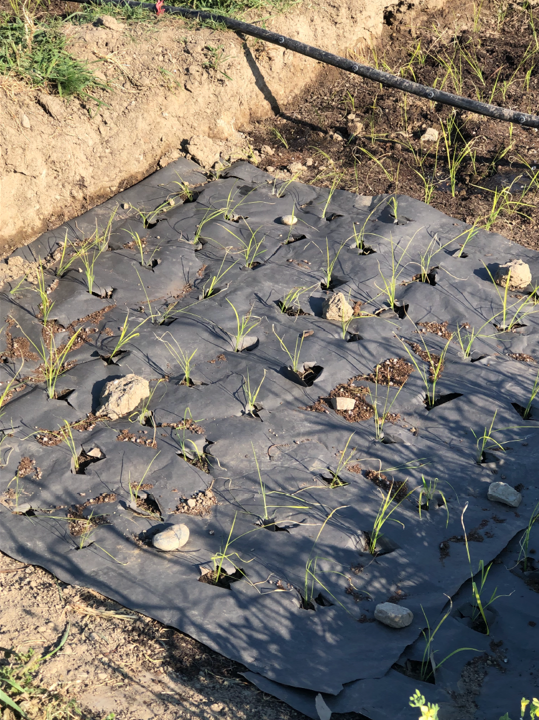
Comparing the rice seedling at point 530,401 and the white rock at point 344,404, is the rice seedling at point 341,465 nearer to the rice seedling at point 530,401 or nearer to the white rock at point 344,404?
the white rock at point 344,404

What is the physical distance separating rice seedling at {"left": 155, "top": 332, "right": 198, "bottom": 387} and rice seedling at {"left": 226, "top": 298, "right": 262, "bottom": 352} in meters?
0.19

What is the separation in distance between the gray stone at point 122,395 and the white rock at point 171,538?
61 cm

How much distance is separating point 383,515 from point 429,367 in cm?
83

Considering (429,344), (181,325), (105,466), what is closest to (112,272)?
(181,325)

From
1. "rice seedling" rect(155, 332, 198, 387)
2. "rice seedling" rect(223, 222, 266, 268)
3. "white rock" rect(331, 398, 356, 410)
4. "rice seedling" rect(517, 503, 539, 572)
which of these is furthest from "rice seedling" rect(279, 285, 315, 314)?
"rice seedling" rect(517, 503, 539, 572)

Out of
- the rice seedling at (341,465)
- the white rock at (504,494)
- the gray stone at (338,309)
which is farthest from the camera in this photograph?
the gray stone at (338,309)

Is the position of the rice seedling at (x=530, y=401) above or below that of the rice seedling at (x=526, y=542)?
above

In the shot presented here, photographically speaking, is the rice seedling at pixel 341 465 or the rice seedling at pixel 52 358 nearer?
the rice seedling at pixel 341 465

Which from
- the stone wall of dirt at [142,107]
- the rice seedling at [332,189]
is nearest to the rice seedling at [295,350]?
the rice seedling at [332,189]

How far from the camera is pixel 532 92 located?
14.8 feet

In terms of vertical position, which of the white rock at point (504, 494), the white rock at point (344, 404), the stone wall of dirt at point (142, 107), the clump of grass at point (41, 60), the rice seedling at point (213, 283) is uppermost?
the clump of grass at point (41, 60)

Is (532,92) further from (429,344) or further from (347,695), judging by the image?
(347,695)

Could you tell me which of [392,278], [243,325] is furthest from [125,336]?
[392,278]

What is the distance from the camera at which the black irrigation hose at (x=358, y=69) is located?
3.63 meters
